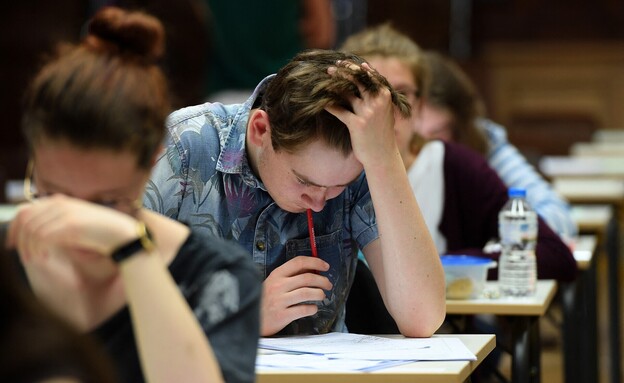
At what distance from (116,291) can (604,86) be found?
31.6 feet

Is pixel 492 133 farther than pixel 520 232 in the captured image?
Yes

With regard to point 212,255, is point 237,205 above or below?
below

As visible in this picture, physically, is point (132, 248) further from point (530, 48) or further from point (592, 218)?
point (530, 48)

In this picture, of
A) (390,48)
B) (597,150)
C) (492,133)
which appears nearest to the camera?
(390,48)

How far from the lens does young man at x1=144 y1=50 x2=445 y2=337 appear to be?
6.99ft

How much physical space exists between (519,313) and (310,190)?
86cm

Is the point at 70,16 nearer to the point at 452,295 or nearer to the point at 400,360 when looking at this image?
the point at 452,295

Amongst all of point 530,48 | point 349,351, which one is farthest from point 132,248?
point 530,48

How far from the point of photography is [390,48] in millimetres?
3361

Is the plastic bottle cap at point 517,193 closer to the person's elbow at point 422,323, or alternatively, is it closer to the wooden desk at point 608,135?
the person's elbow at point 422,323

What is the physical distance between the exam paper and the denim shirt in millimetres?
148

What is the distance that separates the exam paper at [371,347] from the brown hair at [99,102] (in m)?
0.68

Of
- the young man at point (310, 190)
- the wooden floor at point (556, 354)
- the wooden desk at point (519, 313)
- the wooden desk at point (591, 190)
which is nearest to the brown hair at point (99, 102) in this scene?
the young man at point (310, 190)

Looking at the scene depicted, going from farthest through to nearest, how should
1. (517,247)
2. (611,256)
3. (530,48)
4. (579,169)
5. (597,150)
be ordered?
(530,48)
(597,150)
(579,169)
(611,256)
(517,247)
